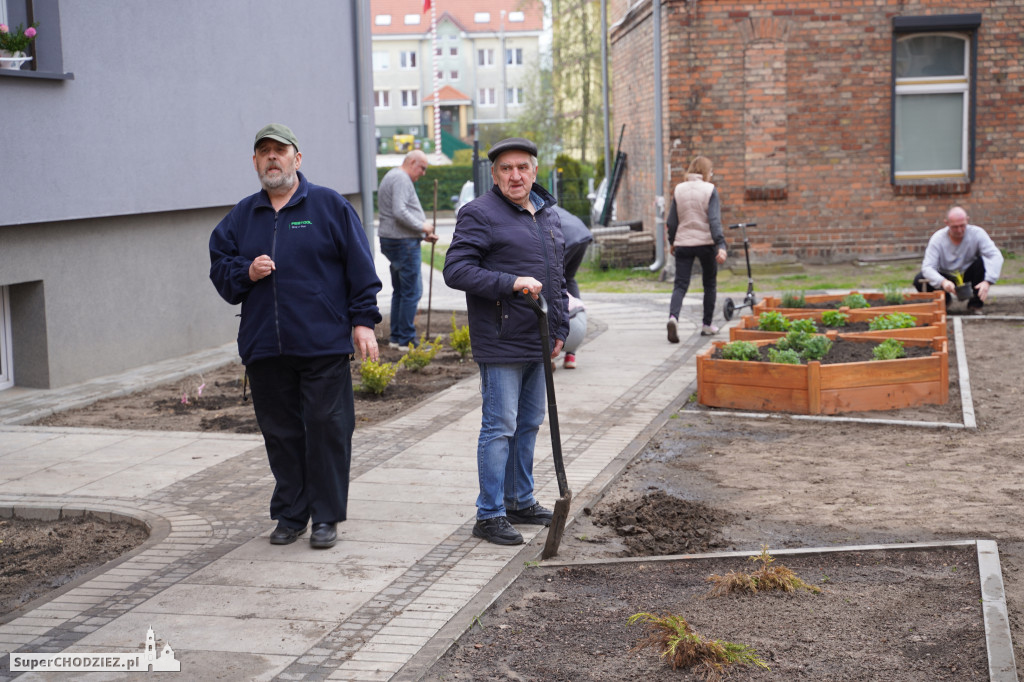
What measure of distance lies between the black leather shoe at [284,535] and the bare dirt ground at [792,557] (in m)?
1.25

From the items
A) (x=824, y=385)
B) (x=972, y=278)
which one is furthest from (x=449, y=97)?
(x=824, y=385)

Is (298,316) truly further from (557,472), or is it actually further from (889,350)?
(889,350)

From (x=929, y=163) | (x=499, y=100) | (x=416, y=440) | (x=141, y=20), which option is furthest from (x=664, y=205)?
(x=499, y=100)

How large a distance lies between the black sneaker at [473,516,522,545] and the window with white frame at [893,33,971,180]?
14.5 m

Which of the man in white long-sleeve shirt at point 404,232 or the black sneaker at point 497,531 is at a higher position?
the man in white long-sleeve shirt at point 404,232

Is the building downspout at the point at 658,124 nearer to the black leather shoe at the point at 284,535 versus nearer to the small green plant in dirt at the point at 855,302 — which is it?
the small green plant in dirt at the point at 855,302

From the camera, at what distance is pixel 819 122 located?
1820 centimetres

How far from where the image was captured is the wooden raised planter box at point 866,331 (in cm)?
1024

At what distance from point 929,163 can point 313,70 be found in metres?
9.96

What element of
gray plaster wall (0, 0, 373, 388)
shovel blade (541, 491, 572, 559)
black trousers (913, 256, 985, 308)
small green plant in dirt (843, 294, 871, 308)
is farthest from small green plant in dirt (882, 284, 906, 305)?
shovel blade (541, 491, 572, 559)

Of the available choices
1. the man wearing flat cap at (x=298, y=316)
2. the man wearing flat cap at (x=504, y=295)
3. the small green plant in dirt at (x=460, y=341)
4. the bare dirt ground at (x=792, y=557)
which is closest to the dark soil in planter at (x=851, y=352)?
the bare dirt ground at (x=792, y=557)

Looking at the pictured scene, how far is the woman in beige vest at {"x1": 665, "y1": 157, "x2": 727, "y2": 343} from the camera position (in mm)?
12148

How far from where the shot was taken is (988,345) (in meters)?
11.7

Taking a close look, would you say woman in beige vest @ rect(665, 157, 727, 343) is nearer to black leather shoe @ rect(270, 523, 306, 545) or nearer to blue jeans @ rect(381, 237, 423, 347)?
blue jeans @ rect(381, 237, 423, 347)
